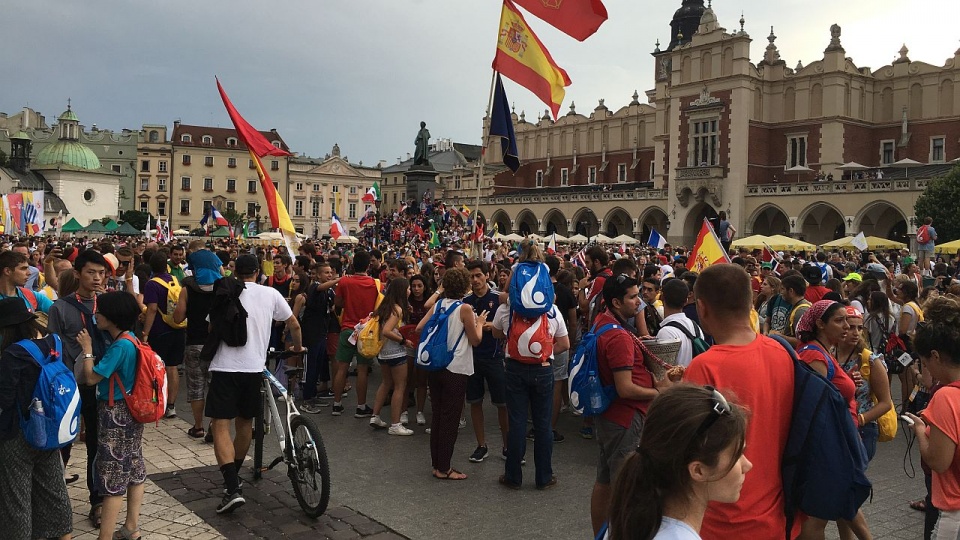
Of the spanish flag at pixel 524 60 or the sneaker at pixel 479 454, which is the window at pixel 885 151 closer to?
the spanish flag at pixel 524 60

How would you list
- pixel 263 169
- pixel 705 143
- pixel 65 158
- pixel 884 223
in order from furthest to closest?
pixel 65 158
pixel 705 143
pixel 884 223
pixel 263 169

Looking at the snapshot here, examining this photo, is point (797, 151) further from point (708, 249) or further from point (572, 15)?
point (708, 249)

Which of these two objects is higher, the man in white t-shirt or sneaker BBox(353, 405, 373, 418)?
the man in white t-shirt

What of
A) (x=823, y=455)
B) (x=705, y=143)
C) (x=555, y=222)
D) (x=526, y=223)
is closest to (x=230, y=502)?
(x=823, y=455)

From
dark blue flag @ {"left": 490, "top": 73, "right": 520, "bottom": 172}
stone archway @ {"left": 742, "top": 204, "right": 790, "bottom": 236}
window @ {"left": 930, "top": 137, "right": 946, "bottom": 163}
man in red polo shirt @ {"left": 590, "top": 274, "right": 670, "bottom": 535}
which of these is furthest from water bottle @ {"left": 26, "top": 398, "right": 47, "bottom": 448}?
window @ {"left": 930, "top": 137, "right": 946, "bottom": 163}

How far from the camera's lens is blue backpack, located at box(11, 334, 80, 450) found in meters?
4.62

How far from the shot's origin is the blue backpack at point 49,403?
15.2ft

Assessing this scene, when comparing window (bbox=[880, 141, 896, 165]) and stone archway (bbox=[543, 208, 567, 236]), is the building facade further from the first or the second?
stone archway (bbox=[543, 208, 567, 236])

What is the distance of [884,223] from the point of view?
4278 centimetres

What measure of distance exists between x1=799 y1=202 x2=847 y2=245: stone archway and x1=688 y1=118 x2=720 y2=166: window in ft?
23.9

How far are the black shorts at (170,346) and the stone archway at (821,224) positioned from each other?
134 ft

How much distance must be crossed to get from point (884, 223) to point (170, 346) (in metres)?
43.4

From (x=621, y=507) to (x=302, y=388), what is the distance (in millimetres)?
8879

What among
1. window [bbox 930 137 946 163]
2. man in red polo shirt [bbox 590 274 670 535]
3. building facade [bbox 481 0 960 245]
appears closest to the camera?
man in red polo shirt [bbox 590 274 670 535]
